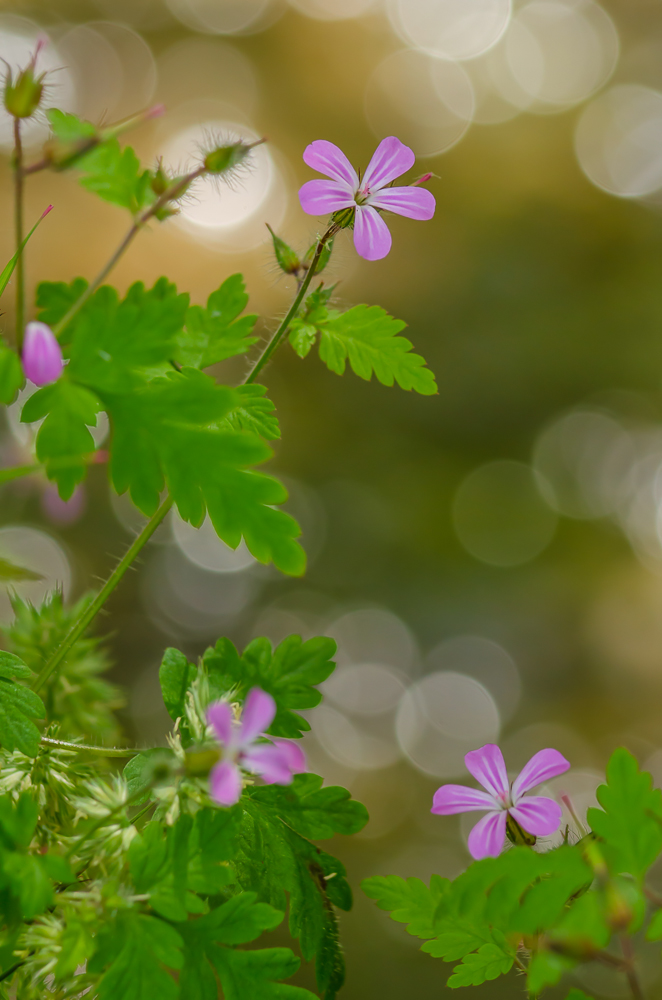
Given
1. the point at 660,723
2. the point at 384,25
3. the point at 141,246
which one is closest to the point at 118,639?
the point at 141,246

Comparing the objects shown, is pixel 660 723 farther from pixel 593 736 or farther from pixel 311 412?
pixel 311 412

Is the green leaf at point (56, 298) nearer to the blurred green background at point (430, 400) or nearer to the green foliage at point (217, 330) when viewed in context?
the green foliage at point (217, 330)

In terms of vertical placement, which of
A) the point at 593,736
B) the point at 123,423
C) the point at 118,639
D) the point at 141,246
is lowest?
the point at 118,639

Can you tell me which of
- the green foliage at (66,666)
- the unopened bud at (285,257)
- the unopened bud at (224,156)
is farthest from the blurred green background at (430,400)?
the unopened bud at (224,156)

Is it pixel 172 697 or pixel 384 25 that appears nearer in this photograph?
pixel 172 697

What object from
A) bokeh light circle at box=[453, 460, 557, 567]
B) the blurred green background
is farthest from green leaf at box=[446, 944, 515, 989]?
bokeh light circle at box=[453, 460, 557, 567]

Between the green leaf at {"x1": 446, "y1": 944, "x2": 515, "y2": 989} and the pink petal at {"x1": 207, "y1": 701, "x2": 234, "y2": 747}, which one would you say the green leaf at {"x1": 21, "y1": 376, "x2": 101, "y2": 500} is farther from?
the green leaf at {"x1": 446, "y1": 944, "x2": 515, "y2": 989}

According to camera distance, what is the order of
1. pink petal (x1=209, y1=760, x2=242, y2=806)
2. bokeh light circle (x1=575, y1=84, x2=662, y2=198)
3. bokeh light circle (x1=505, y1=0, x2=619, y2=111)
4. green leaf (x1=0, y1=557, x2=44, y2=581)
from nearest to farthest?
pink petal (x1=209, y1=760, x2=242, y2=806)
green leaf (x1=0, y1=557, x2=44, y2=581)
bokeh light circle (x1=575, y1=84, x2=662, y2=198)
bokeh light circle (x1=505, y1=0, x2=619, y2=111)
